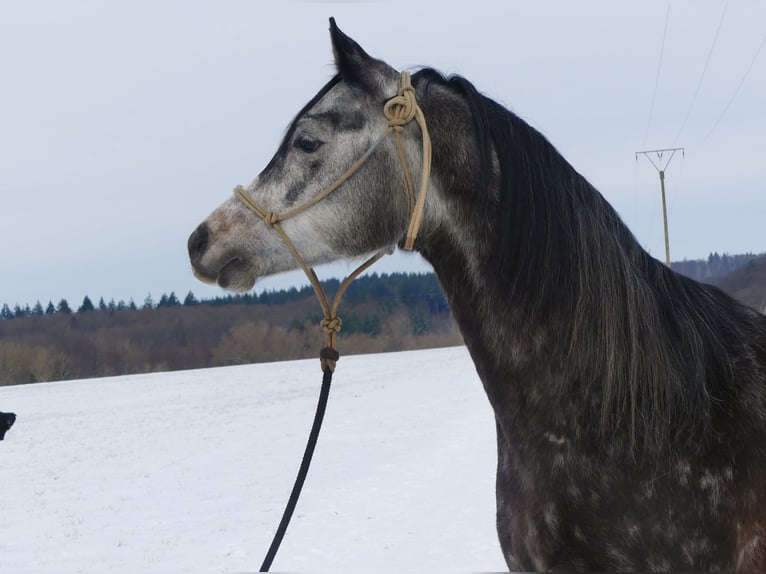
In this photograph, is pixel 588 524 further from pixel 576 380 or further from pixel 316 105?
pixel 316 105

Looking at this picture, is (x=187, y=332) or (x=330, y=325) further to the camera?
(x=187, y=332)

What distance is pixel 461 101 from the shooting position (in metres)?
2.64

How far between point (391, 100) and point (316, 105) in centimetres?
31

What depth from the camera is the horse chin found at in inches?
107

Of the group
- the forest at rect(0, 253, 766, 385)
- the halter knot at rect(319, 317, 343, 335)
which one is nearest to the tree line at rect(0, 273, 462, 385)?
the forest at rect(0, 253, 766, 385)

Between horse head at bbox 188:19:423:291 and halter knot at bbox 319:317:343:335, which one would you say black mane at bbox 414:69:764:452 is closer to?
horse head at bbox 188:19:423:291

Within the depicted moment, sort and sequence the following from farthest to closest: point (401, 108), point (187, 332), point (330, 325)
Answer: point (187, 332), point (330, 325), point (401, 108)

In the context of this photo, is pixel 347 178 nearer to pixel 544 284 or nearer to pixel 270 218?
pixel 270 218

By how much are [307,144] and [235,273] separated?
575mm

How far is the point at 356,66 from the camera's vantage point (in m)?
2.70

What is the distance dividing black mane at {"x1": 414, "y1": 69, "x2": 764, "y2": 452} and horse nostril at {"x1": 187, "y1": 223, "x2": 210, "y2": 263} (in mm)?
1052

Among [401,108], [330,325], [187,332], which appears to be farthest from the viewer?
[187,332]

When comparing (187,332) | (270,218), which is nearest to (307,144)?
(270,218)

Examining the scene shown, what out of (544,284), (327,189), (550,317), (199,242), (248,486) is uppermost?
(327,189)
